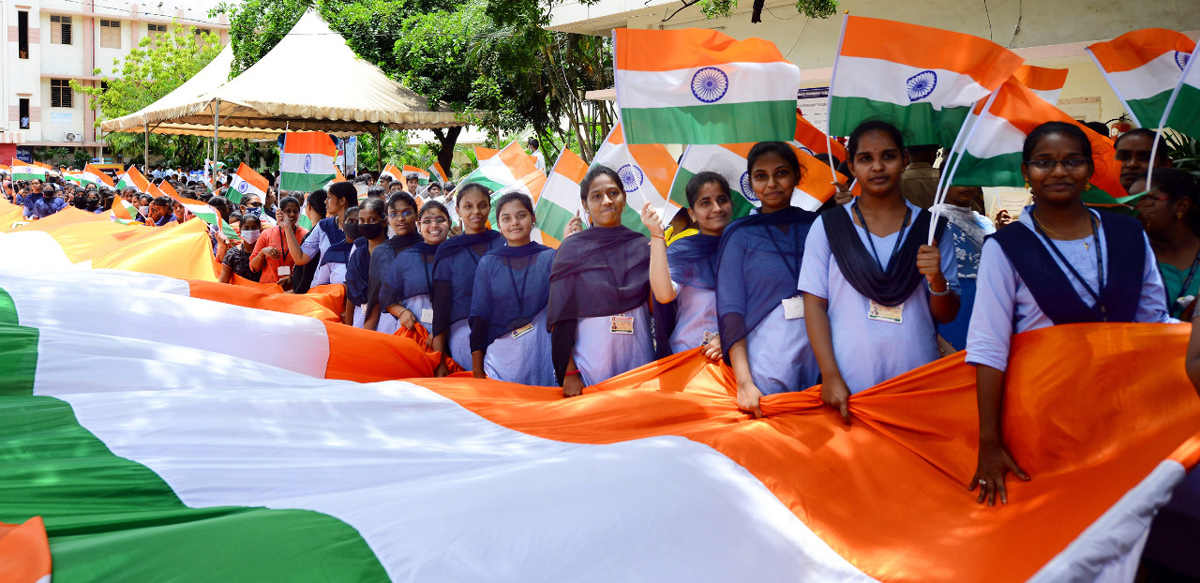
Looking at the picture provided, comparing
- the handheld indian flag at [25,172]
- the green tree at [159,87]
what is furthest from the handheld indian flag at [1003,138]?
the green tree at [159,87]

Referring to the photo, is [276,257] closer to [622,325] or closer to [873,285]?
[622,325]

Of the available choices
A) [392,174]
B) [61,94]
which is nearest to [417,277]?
[392,174]

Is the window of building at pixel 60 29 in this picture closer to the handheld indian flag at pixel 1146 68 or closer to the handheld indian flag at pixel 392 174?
the handheld indian flag at pixel 392 174

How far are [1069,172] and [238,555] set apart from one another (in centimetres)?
250

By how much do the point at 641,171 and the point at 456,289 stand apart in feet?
4.09

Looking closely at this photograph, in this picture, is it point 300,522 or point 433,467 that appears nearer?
point 300,522

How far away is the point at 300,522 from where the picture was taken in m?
2.32

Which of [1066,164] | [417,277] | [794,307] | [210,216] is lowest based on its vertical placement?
[210,216]

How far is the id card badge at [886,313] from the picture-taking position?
318 cm

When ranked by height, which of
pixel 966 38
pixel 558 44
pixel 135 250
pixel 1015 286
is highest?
pixel 558 44

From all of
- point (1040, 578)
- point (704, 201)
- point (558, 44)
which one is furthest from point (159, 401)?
point (558, 44)

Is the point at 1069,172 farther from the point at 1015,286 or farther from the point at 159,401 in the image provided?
the point at 159,401

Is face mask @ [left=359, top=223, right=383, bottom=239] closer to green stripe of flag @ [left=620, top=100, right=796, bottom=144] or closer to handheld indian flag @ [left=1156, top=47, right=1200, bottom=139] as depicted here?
green stripe of flag @ [left=620, top=100, right=796, bottom=144]

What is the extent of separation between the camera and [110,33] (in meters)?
54.0
